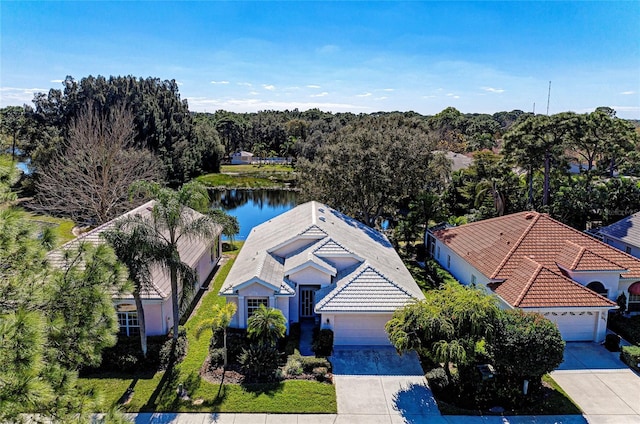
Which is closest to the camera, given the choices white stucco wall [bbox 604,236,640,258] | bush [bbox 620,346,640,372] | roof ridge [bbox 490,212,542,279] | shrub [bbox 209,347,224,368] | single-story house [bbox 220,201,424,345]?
shrub [bbox 209,347,224,368]

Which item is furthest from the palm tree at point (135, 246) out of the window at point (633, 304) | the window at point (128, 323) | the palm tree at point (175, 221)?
the window at point (633, 304)

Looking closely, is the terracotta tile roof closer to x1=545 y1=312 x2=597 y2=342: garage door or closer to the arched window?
x1=545 y1=312 x2=597 y2=342: garage door

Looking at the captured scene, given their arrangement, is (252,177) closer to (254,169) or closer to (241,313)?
(254,169)

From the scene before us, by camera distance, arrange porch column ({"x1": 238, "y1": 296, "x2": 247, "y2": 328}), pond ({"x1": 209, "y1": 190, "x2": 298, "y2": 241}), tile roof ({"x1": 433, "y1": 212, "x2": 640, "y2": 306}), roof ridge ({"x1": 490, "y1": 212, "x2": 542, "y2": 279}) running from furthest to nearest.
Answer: pond ({"x1": 209, "y1": 190, "x2": 298, "y2": 241}), roof ridge ({"x1": 490, "y1": 212, "x2": 542, "y2": 279}), tile roof ({"x1": 433, "y1": 212, "x2": 640, "y2": 306}), porch column ({"x1": 238, "y1": 296, "x2": 247, "y2": 328})

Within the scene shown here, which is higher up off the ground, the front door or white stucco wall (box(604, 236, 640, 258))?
white stucco wall (box(604, 236, 640, 258))

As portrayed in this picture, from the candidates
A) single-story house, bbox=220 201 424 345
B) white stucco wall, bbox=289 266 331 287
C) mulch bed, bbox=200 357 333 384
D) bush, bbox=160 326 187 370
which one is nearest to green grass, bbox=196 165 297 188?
single-story house, bbox=220 201 424 345

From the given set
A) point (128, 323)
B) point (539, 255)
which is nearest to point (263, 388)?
point (128, 323)
